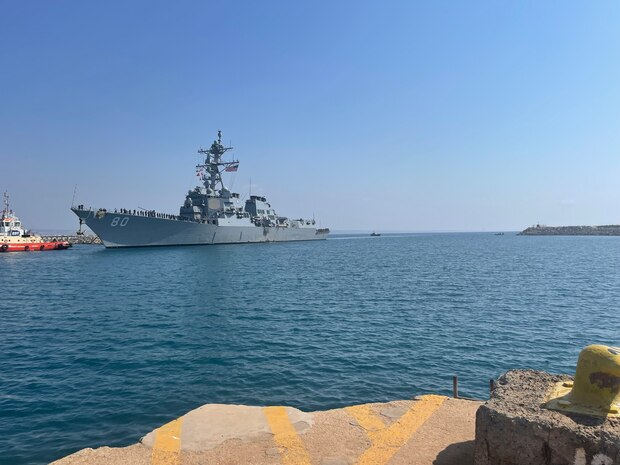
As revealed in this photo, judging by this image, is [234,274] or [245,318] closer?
[245,318]

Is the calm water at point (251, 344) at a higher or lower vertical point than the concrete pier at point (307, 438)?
lower

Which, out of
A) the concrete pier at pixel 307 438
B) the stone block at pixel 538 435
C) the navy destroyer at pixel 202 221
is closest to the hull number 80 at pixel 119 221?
the navy destroyer at pixel 202 221

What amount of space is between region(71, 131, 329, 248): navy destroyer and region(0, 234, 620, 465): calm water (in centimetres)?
3062

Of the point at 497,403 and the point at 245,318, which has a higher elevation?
Result: the point at 497,403

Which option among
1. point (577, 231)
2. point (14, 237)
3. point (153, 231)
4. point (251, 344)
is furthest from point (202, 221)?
point (577, 231)

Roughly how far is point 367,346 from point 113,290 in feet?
67.4

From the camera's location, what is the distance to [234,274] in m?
36.9

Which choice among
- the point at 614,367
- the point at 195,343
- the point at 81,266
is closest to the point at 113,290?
the point at 195,343

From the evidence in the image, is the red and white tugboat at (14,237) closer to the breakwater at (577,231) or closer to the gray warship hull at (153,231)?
the gray warship hull at (153,231)

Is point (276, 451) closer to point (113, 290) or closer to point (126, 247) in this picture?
point (113, 290)

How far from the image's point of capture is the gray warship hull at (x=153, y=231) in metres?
60.0

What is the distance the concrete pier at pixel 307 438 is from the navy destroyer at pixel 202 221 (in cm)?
5866

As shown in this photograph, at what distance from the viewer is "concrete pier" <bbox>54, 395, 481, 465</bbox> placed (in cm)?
637

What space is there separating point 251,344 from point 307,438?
8.55 meters
